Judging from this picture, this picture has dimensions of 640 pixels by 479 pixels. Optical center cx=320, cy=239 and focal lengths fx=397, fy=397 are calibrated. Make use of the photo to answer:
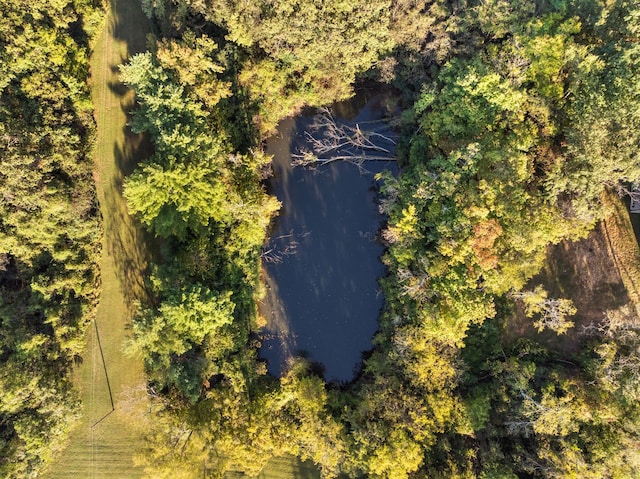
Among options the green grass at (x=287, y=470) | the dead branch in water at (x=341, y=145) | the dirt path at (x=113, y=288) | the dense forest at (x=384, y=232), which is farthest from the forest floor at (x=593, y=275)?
the dirt path at (x=113, y=288)

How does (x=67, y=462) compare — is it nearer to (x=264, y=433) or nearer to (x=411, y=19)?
(x=264, y=433)

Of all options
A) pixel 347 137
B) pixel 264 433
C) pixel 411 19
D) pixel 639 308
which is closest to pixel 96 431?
pixel 264 433

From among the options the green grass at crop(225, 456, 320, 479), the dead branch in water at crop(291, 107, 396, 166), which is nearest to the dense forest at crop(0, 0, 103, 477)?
the green grass at crop(225, 456, 320, 479)

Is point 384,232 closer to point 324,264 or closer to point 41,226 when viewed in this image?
point 324,264

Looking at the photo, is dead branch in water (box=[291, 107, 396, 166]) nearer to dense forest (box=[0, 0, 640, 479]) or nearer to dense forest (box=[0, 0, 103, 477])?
dense forest (box=[0, 0, 640, 479])

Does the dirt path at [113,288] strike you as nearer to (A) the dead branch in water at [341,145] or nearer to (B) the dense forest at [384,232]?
(B) the dense forest at [384,232]

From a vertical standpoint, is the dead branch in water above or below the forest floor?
above
